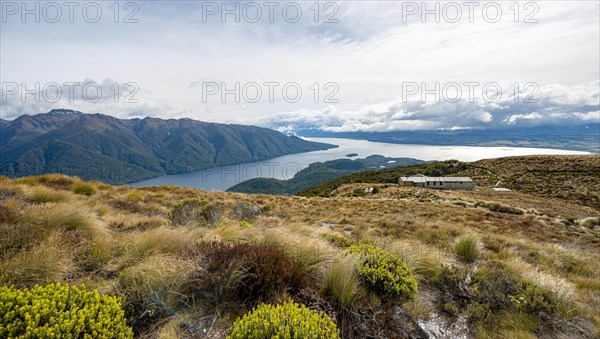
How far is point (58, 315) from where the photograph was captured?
2564 mm

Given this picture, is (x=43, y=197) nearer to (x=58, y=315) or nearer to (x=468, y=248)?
(x=58, y=315)

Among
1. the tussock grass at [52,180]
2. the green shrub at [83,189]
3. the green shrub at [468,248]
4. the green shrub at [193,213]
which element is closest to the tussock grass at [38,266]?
the green shrub at [193,213]

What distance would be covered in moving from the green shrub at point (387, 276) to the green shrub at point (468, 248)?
12.0ft

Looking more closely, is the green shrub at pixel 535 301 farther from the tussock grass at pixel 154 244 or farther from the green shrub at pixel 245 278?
the tussock grass at pixel 154 244

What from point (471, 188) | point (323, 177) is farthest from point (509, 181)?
point (323, 177)

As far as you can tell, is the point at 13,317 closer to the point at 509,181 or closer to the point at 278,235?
the point at 278,235

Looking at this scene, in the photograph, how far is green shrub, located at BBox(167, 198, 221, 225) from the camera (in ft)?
32.5

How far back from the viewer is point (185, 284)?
157 inches

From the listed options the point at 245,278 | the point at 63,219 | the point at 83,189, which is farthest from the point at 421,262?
the point at 83,189

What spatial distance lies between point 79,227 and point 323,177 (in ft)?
582

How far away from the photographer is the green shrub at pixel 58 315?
2.34 metres

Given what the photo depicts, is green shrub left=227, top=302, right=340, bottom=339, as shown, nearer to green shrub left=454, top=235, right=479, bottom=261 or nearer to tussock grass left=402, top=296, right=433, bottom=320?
tussock grass left=402, top=296, right=433, bottom=320

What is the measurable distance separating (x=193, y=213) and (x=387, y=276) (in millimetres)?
8259

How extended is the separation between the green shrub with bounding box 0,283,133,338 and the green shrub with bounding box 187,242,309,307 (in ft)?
4.02
